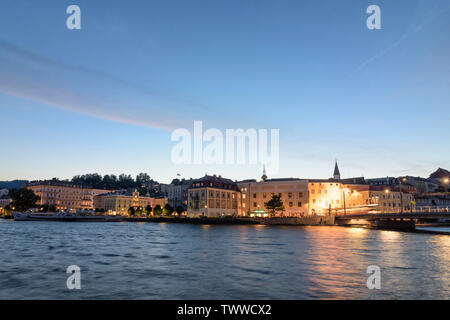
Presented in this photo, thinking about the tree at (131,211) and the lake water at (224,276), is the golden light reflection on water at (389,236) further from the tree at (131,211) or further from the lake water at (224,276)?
the tree at (131,211)

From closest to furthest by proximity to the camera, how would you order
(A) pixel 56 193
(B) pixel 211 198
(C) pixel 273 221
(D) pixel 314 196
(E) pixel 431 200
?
(C) pixel 273 221, (D) pixel 314 196, (B) pixel 211 198, (E) pixel 431 200, (A) pixel 56 193

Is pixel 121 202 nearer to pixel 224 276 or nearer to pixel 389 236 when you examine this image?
pixel 389 236

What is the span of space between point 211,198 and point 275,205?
23.0 m

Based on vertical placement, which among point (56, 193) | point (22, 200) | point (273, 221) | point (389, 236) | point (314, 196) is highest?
point (56, 193)

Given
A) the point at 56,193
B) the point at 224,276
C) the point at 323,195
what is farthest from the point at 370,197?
the point at 56,193

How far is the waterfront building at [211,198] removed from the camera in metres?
124

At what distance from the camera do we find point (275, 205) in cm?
11819

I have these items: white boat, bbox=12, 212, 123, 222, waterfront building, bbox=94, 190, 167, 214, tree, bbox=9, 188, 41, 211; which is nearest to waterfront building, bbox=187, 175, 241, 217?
white boat, bbox=12, 212, 123, 222

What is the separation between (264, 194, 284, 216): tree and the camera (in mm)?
118438

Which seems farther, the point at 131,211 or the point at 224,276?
the point at 131,211

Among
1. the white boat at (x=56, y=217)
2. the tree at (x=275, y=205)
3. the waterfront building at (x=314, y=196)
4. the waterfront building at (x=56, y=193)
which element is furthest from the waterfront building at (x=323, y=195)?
the waterfront building at (x=56, y=193)

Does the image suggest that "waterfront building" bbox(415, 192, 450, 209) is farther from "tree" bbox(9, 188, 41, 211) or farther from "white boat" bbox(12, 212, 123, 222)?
"tree" bbox(9, 188, 41, 211)
